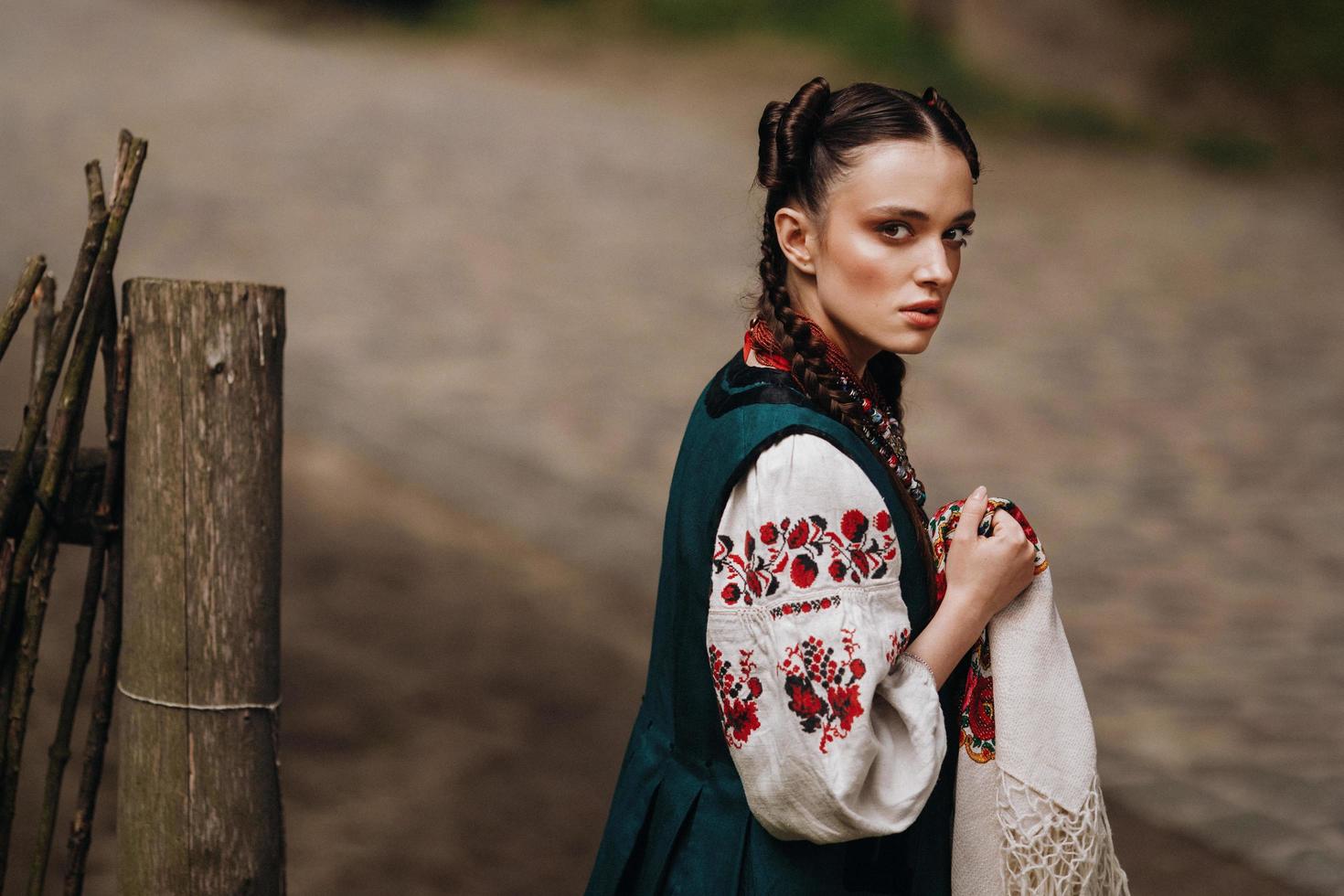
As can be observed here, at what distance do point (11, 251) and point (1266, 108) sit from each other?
37.1ft

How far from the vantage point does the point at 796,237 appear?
164cm

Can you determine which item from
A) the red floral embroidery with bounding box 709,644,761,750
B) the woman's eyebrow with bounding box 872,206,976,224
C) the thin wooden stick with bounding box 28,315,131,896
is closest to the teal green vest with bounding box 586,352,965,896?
Answer: the red floral embroidery with bounding box 709,644,761,750

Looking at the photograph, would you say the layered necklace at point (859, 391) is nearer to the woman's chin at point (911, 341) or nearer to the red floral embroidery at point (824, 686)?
the woman's chin at point (911, 341)

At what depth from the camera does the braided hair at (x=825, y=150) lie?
157cm

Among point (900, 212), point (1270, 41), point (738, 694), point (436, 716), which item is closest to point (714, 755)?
point (738, 694)

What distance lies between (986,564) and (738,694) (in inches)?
12.6

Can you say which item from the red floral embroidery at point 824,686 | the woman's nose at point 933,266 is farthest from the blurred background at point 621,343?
the red floral embroidery at point 824,686

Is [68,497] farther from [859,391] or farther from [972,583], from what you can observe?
[972,583]

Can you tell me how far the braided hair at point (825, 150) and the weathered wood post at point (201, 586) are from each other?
73 cm

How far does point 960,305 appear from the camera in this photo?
9.09 m

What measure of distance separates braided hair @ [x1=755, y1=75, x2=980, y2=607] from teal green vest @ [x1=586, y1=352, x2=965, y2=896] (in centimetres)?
3

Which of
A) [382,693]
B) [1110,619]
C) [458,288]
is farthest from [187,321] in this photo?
[458,288]

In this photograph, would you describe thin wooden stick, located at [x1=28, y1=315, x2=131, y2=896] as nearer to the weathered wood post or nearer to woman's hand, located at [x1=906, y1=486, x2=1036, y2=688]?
the weathered wood post

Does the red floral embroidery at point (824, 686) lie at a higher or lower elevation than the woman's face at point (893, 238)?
lower
